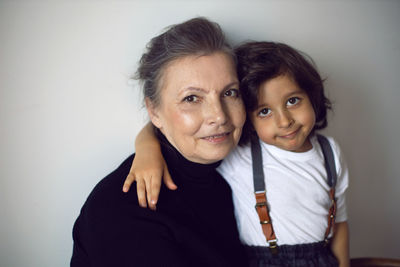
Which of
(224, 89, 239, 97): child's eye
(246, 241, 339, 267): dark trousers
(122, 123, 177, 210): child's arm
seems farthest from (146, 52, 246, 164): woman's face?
(246, 241, 339, 267): dark trousers

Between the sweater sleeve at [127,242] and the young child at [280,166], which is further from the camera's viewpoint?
the young child at [280,166]

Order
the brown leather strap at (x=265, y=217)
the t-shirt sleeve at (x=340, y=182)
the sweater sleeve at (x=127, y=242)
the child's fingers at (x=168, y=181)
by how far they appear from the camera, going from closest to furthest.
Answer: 1. the sweater sleeve at (x=127, y=242)
2. the child's fingers at (x=168, y=181)
3. the brown leather strap at (x=265, y=217)
4. the t-shirt sleeve at (x=340, y=182)

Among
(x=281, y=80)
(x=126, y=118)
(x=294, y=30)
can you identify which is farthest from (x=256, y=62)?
(x=126, y=118)

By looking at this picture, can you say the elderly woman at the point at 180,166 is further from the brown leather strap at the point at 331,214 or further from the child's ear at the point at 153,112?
the brown leather strap at the point at 331,214

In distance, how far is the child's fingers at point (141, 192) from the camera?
0.92m

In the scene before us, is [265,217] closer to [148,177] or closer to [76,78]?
[148,177]

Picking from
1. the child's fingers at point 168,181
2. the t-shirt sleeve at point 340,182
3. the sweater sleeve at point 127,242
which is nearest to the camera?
the sweater sleeve at point 127,242

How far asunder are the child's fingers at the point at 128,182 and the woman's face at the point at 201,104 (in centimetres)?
20

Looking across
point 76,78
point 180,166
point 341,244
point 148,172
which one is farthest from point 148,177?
point 341,244

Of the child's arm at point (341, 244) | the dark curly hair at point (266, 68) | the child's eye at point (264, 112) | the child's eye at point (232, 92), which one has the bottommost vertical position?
the child's arm at point (341, 244)

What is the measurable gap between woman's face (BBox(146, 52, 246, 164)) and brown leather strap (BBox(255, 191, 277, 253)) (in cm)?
28

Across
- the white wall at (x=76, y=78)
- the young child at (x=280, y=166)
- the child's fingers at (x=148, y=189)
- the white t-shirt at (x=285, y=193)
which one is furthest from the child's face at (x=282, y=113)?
the child's fingers at (x=148, y=189)

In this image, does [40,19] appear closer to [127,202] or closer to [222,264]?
[127,202]

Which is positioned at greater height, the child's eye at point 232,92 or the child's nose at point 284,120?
the child's eye at point 232,92
